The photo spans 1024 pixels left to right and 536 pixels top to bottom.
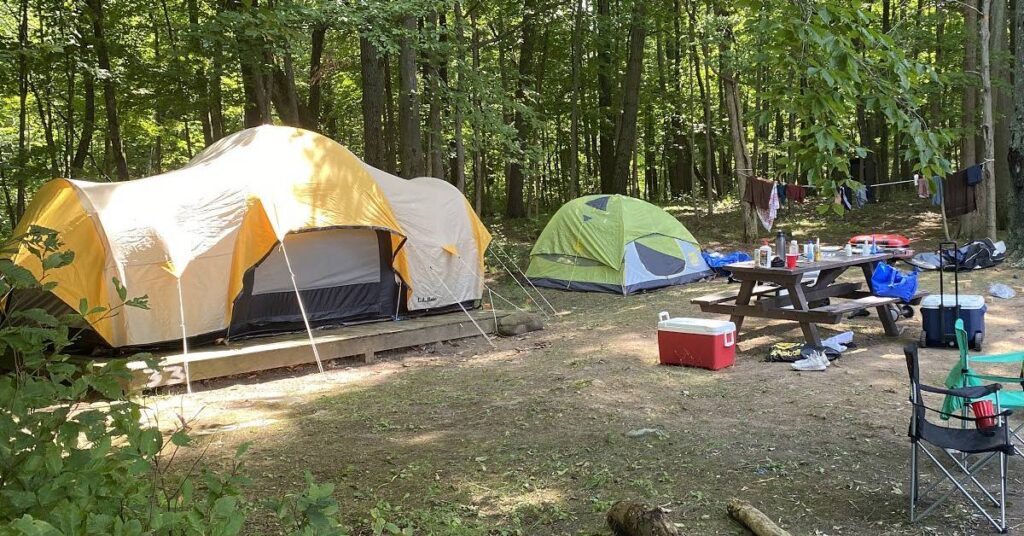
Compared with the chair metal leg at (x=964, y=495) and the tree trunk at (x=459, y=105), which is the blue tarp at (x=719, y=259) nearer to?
the tree trunk at (x=459, y=105)

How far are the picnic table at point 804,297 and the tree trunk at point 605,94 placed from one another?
9723mm

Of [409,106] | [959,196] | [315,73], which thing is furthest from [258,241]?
[959,196]

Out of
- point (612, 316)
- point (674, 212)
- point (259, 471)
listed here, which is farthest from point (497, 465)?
point (674, 212)

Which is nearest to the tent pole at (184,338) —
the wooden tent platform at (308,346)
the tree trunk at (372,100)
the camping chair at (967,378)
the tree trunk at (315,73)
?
the wooden tent platform at (308,346)

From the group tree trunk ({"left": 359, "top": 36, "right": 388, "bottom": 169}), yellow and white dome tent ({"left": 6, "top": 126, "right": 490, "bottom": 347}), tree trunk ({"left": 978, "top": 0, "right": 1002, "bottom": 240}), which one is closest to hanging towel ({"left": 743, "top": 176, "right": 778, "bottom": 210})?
tree trunk ({"left": 978, "top": 0, "right": 1002, "bottom": 240})

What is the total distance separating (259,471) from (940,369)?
539cm

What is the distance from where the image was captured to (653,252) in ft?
39.5

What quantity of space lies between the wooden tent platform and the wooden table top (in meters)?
2.97

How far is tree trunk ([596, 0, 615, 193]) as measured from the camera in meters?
18.1

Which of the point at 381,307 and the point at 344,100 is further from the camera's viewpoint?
the point at 344,100

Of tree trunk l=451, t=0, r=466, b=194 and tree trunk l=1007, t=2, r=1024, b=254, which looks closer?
tree trunk l=1007, t=2, r=1024, b=254

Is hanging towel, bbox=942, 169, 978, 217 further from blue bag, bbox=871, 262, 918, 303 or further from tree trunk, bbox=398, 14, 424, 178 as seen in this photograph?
tree trunk, bbox=398, 14, 424, 178

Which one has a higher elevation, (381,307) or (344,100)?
(344,100)

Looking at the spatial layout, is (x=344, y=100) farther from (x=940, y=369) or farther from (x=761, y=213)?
(x=940, y=369)
